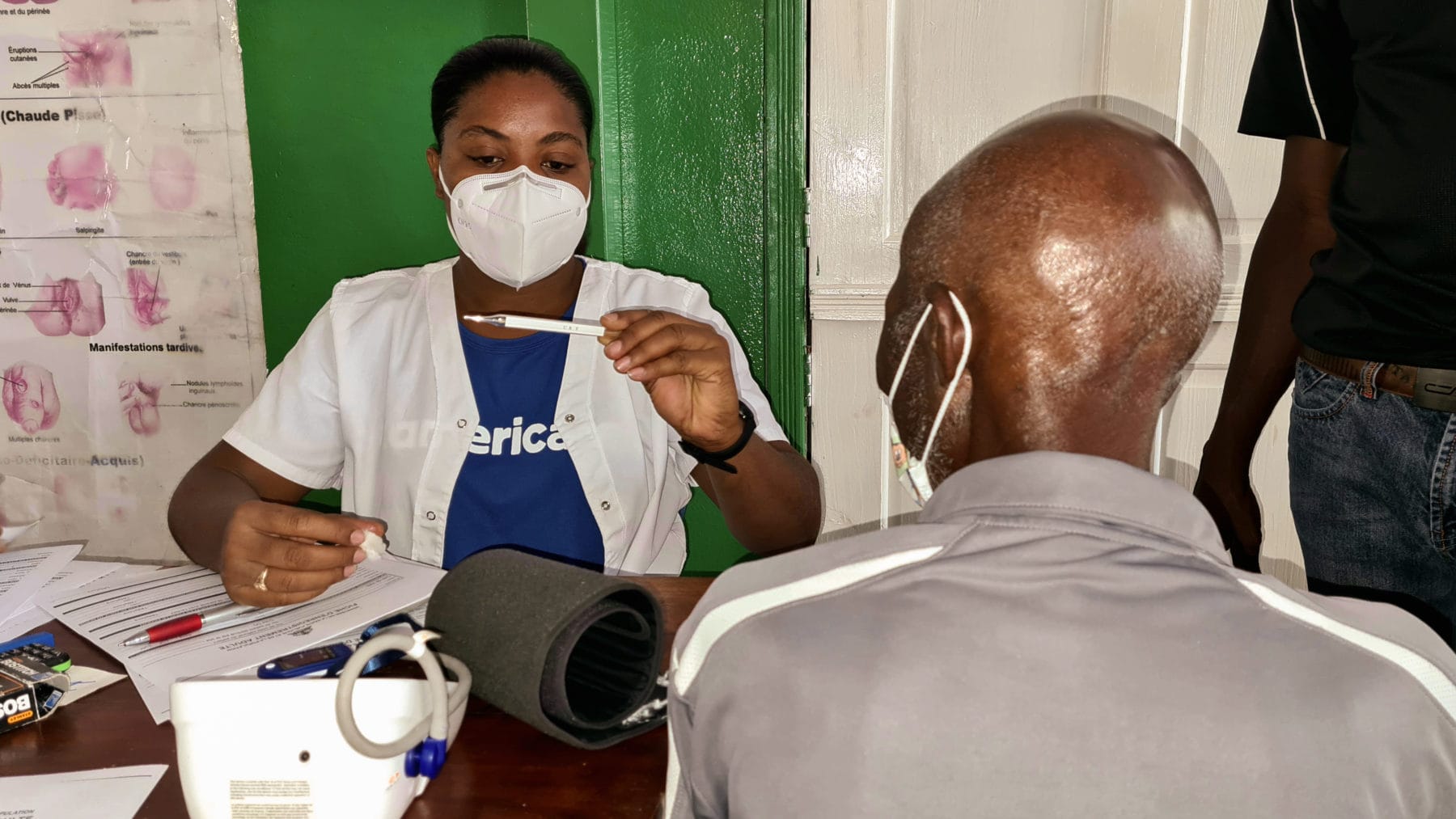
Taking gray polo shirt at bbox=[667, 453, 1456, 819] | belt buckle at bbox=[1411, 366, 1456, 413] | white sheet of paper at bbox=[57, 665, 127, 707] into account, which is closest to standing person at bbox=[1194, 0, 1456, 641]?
belt buckle at bbox=[1411, 366, 1456, 413]

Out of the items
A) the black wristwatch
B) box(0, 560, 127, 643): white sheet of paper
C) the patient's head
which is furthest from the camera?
the black wristwatch

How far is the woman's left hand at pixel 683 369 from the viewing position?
1196mm

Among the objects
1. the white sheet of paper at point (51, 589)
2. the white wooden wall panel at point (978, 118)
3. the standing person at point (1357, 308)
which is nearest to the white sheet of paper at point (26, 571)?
the white sheet of paper at point (51, 589)

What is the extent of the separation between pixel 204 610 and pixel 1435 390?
147 centimetres

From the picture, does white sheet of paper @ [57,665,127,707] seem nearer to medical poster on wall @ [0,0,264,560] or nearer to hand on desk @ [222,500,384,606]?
hand on desk @ [222,500,384,606]

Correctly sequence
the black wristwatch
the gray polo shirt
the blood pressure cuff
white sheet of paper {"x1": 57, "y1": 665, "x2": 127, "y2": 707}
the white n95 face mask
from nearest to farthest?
the gray polo shirt, the blood pressure cuff, white sheet of paper {"x1": 57, "y1": 665, "x2": 127, "y2": 707}, the black wristwatch, the white n95 face mask

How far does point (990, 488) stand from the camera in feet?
2.17

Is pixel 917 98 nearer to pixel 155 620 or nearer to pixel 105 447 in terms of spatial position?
pixel 155 620

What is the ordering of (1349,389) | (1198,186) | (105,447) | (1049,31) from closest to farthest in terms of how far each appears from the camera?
(1198,186), (1349,389), (1049,31), (105,447)

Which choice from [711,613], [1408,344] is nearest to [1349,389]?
[1408,344]

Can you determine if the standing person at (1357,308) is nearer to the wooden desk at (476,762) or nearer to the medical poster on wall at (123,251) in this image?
the wooden desk at (476,762)

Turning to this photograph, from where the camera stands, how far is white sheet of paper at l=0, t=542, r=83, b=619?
3.87 feet

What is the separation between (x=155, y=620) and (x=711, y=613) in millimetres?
806

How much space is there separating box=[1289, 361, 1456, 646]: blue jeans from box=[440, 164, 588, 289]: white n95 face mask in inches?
44.1
